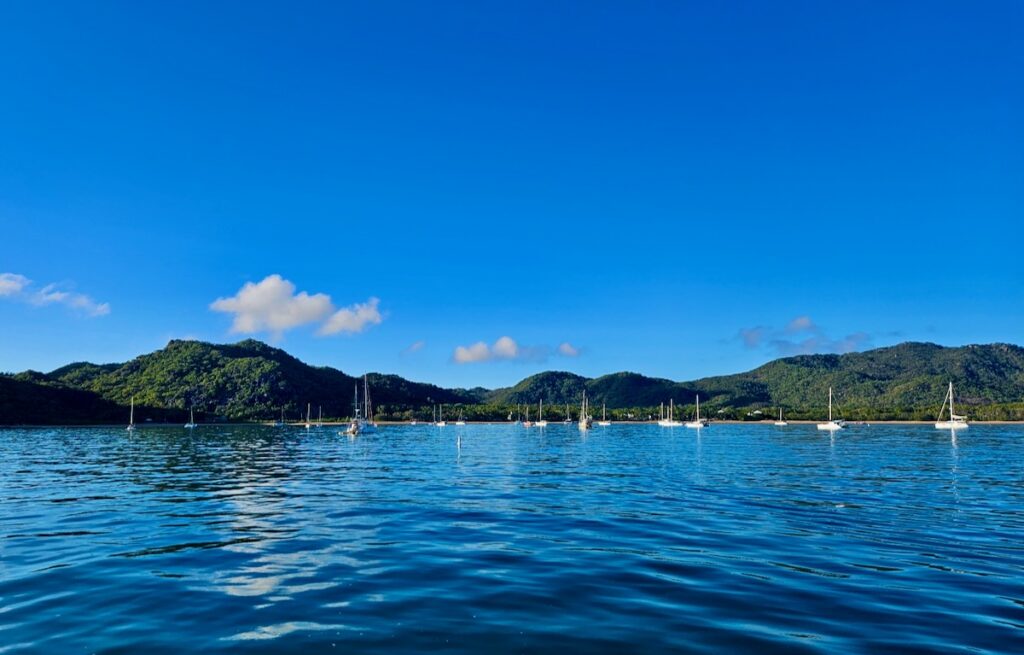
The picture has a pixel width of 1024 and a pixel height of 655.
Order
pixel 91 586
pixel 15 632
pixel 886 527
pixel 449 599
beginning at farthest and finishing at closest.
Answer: pixel 886 527
pixel 91 586
pixel 449 599
pixel 15 632

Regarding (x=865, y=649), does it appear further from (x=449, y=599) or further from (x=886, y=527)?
(x=886, y=527)

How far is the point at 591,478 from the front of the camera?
48.0 meters

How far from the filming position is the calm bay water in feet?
41.5

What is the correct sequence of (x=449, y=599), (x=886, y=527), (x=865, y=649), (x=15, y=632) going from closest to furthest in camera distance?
1. (x=865, y=649)
2. (x=15, y=632)
3. (x=449, y=599)
4. (x=886, y=527)

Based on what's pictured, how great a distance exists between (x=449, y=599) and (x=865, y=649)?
8.80 m

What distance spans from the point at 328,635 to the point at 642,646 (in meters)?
6.12

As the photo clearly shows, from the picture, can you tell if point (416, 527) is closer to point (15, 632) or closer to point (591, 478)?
point (15, 632)

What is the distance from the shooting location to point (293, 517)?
2794 centimetres

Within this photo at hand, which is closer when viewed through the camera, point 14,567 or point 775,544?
point 14,567

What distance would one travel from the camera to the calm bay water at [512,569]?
12.6 meters

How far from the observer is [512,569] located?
726 inches

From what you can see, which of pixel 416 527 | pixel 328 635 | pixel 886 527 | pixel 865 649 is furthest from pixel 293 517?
pixel 886 527

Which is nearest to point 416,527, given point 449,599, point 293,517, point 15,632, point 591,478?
point 293,517

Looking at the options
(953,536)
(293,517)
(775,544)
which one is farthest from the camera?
(293,517)
